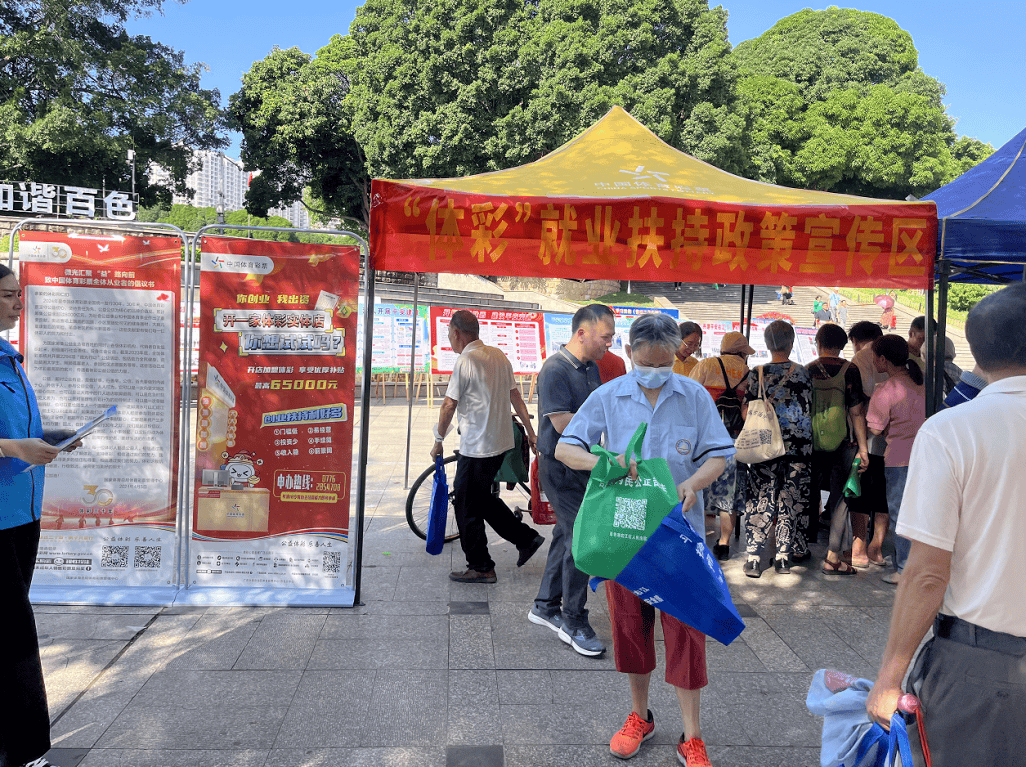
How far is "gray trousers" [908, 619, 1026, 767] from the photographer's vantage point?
1550 millimetres

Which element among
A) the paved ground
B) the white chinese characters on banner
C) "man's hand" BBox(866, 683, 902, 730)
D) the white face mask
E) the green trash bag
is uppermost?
the white chinese characters on banner

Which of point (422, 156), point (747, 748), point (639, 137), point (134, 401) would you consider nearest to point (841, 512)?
point (747, 748)

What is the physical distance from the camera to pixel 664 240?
13.3ft

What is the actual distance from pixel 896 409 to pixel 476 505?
2878 millimetres

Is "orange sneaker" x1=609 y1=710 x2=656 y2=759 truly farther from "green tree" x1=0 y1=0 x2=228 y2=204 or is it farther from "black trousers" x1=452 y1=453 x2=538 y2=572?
"green tree" x1=0 y1=0 x2=228 y2=204

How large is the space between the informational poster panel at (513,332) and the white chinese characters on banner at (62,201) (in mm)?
18934

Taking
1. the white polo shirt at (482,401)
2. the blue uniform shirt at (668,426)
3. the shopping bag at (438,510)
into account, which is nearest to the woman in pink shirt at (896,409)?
the white polo shirt at (482,401)

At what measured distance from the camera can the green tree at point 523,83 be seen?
84.5 feet


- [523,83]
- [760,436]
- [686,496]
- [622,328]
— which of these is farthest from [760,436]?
[523,83]

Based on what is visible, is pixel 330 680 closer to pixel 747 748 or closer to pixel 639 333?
pixel 747 748

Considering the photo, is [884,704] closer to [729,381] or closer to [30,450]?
[30,450]

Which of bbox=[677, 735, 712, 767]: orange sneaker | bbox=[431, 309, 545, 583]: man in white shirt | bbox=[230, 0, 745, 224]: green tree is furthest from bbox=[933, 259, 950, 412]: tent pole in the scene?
bbox=[230, 0, 745, 224]: green tree

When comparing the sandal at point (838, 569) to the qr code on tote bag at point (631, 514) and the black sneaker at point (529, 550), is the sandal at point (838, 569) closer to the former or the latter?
the black sneaker at point (529, 550)

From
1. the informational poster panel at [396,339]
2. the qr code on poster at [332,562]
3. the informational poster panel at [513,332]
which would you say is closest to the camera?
the qr code on poster at [332,562]
